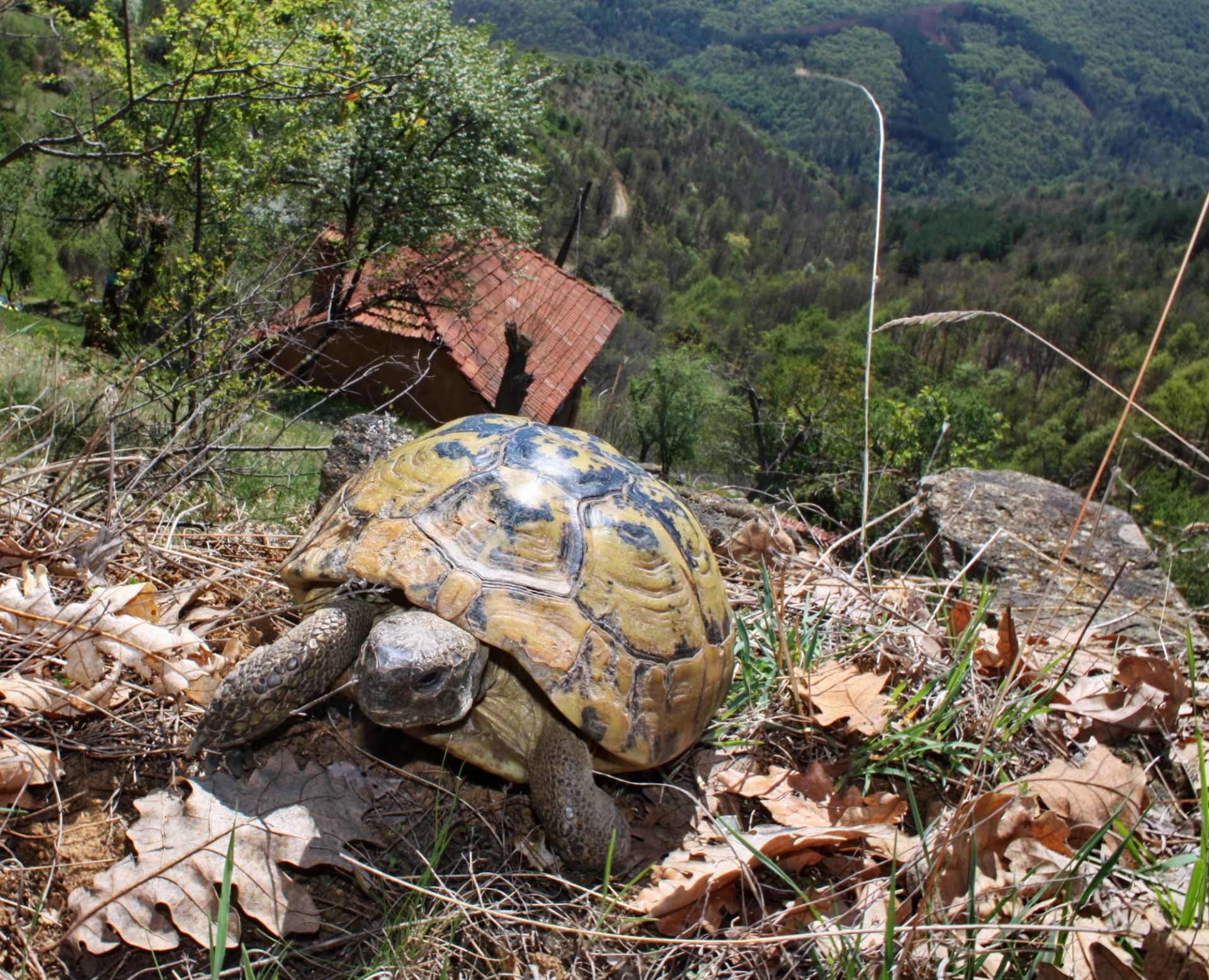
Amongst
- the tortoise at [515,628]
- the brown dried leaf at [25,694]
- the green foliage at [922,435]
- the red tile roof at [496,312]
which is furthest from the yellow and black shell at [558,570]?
the green foliage at [922,435]

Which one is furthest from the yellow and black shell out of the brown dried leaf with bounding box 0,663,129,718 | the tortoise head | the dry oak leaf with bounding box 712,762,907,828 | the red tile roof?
the red tile roof

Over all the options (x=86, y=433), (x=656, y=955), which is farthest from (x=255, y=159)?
(x=656, y=955)

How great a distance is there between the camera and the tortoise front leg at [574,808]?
2.28 meters

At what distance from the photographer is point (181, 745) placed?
2.34 meters

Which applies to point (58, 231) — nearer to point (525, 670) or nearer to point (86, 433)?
point (86, 433)

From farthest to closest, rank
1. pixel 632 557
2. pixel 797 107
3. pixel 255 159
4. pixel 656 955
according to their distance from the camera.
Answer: pixel 797 107, pixel 255 159, pixel 632 557, pixel 656 955

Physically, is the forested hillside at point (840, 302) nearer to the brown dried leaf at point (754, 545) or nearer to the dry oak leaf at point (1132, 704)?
the dry oak leaf at point (1132, 704)

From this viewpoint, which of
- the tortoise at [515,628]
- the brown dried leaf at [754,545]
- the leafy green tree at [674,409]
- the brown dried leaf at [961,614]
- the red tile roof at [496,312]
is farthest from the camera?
the leafy green tree at [674,409]

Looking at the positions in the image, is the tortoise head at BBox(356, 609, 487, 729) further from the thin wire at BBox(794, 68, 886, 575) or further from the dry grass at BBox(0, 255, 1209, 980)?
the thin wire at BBox(794, 68, 886, 575)

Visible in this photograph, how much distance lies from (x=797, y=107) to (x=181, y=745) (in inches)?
7519

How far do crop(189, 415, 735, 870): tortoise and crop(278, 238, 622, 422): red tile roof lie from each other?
9.98m

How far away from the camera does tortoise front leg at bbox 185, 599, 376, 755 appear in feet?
7.30

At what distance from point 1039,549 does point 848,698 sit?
11.3ft

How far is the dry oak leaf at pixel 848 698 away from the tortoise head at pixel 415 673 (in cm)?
115
